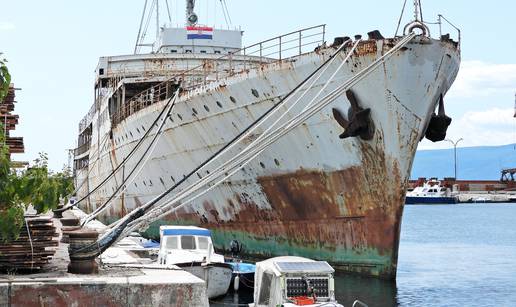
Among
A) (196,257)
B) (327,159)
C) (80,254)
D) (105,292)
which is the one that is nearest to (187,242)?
(196,257)

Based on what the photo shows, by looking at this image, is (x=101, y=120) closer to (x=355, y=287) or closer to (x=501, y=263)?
(x=501, y=263)

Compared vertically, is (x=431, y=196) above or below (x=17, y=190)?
above

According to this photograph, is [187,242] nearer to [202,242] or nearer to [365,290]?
[202,242]

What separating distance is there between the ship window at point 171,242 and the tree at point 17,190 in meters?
10.6

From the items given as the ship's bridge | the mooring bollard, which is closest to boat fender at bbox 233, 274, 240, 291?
the mooring bollard

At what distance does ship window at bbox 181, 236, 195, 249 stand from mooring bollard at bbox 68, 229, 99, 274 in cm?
1026

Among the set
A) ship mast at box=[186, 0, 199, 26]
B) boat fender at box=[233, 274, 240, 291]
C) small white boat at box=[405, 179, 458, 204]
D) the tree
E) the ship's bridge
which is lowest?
boat fender at box=[233, 274, 240, 291]

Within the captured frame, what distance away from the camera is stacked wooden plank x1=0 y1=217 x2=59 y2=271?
12.0m

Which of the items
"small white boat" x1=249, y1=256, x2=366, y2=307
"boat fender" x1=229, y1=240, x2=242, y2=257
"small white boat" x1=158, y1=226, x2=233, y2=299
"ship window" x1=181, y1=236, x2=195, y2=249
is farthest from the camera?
"boat fender" x1=229, y1=240, x2=242, y2=257

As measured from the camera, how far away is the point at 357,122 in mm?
21359

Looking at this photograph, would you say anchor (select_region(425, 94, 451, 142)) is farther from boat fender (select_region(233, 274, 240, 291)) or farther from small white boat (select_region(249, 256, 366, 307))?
small white boat (select_region(249, 256, 366, 307))

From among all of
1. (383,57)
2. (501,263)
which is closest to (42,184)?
(383,57)

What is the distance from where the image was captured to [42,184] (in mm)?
11477

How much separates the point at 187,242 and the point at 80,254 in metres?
10.5
